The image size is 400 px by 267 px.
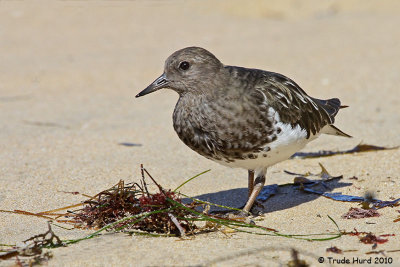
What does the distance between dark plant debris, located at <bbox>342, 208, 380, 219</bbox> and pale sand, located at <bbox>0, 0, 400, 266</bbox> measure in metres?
0.07

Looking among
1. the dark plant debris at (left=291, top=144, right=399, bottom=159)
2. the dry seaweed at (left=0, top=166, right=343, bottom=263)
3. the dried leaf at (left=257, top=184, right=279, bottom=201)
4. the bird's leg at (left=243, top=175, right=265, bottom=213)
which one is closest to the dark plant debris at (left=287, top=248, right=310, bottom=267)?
the dry seaweed at (left=0, top=166, right=343, bottom=263)

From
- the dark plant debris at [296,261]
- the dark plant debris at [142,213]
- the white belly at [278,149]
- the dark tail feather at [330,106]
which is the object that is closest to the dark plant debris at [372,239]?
the dark plant debris at [296,261]

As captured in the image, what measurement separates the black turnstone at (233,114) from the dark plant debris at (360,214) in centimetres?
62

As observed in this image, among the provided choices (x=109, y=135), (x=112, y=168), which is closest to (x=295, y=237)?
(x=112, y=168)

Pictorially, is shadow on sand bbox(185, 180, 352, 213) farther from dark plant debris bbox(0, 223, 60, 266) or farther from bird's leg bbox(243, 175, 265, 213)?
dark plant debris bbox(0, 223, 60, 266)

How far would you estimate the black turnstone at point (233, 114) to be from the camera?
14.0 ft

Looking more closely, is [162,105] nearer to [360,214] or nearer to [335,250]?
[360,214]

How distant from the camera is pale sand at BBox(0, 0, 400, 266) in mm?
3900

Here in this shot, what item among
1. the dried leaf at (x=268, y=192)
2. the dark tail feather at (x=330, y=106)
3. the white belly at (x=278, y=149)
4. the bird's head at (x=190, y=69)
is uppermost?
the bird's head at (x=190, y=69)

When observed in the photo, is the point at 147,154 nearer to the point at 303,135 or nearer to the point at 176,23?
the point at 303,135

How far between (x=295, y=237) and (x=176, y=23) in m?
9.77

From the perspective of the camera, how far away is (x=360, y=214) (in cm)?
432

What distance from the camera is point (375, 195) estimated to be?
4750mm

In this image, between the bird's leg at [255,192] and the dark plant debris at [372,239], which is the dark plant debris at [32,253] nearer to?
the bird's leg at [255,192]
